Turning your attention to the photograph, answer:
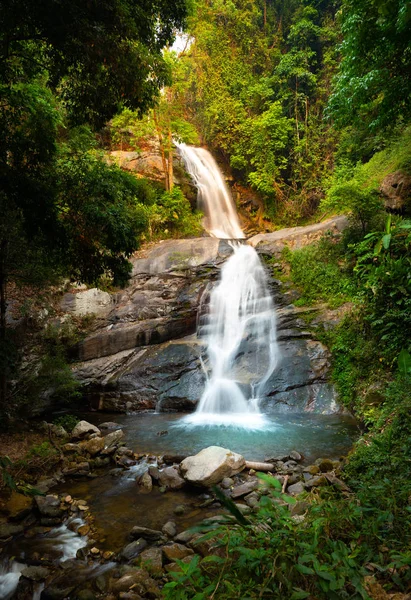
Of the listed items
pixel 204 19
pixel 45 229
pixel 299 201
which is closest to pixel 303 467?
pixel 45 229

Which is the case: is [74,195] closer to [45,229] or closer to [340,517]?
[45,229]

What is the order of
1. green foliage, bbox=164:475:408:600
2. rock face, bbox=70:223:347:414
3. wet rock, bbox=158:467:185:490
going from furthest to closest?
rock face, bbox=70:223:347:414 → wet rock, bbox=158:467:185:490 → green foliage, bbox=164:475:408:600

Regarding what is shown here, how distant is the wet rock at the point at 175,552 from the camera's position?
3.60 meters

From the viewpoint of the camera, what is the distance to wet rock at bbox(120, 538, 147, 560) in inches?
150

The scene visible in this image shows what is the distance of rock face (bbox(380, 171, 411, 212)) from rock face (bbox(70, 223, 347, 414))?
2.14m

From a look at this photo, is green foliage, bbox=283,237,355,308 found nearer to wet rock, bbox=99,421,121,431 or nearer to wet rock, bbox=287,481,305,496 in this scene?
wet rock, bbox=287,481,305,496

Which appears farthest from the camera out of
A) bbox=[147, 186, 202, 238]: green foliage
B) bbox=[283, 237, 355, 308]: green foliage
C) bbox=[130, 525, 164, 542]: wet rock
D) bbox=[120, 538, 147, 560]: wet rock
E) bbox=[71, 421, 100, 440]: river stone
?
bbox=[147, 186, 202, 238]: green foliage

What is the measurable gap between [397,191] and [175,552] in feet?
39.7

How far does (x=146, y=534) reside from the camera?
412cm

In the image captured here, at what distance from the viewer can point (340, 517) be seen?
2.69 metres

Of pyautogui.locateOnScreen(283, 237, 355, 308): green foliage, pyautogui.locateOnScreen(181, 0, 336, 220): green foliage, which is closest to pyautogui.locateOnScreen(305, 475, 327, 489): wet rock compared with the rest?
pyautogui.locateOnScreen(283, 237, 355, 308): green foliage

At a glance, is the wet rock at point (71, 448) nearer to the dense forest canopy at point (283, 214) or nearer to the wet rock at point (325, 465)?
the dense forest canopy at point (283, 214)

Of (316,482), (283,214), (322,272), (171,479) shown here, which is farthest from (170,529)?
(283,214)

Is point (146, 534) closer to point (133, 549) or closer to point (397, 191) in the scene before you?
point (133, 549)
